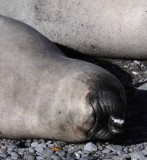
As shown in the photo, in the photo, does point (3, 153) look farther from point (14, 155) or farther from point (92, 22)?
point (92, 22)

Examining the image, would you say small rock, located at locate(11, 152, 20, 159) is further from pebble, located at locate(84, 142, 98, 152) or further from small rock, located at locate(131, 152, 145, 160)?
small rock, located at locate(131, 152, 145, 160)

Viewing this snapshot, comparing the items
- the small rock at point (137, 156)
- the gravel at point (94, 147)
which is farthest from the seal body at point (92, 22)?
the small rock at point (137, 156)

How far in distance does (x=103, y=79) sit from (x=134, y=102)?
2.26 feet

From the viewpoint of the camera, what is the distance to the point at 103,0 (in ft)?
17.4

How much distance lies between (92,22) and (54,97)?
1.61m

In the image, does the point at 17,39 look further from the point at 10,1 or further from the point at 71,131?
the point at 10,1

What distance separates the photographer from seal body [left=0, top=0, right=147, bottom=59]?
5.23 m

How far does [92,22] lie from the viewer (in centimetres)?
535

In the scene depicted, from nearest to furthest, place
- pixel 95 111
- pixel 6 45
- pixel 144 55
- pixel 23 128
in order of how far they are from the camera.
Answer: pixel 95 111 < pixel 23 128 < pixel 6 45 < pixel 144 55

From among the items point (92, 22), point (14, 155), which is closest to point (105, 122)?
point (14, 155)

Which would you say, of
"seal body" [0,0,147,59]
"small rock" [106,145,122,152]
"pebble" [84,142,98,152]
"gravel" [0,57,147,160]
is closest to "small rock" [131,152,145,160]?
"gravel" [0,57,147,160]

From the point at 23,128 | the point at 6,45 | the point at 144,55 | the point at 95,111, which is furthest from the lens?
the point at 144,55

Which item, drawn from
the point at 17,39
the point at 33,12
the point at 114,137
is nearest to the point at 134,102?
the point at 114,137

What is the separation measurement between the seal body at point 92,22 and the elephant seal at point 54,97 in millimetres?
1042
